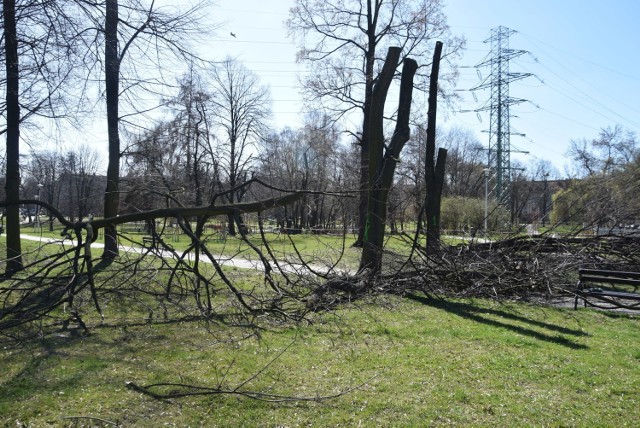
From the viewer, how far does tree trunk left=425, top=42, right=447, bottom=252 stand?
1034cm

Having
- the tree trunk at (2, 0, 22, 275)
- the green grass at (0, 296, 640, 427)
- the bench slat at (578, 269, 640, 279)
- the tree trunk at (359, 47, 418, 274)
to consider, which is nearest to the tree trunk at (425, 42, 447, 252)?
the tree trunk at (359, 47, 418, 274)

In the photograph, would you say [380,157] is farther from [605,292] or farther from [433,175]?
[605,292]

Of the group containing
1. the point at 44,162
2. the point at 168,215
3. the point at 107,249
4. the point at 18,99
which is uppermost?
the point at 18,99

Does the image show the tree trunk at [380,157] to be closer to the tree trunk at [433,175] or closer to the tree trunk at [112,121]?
the tree trunk at [433,175]

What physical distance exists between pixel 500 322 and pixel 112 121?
31.8ft

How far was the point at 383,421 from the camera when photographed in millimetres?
3605

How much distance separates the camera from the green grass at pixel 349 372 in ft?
12.1

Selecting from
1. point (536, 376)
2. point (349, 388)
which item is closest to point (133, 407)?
point (349, 388)

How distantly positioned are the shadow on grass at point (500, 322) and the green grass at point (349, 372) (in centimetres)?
5

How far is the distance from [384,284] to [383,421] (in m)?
5.33

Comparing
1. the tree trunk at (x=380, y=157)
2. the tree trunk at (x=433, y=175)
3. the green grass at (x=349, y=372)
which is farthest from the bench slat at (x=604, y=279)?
the tree trunk at (x=380, y=157)

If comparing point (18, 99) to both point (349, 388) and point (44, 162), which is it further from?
point (349, 388)

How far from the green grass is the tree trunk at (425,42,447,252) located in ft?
11.4

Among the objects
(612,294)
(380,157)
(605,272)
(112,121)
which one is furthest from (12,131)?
(605,272)
